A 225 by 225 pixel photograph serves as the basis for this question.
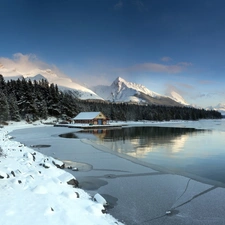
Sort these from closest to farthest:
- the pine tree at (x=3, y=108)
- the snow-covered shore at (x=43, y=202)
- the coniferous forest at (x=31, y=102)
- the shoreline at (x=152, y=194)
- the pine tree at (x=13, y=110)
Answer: the snow-covered shore at (x=43, y=202) < the shoreline at (x=152, y=194) < the pine tree at (x=3, y=108) < the pine tree at (x=13, y=110) < the coniferous forest at (x=31, y=102)

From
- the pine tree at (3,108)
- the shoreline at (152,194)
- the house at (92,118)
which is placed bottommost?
the shoreline at (152,194)

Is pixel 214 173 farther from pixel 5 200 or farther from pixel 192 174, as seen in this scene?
pixel 5 200

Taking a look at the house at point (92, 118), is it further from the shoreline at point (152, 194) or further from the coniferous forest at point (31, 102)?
the shoreline at point (152, 194)

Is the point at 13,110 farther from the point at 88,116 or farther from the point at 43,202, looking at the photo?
the point at 43,202

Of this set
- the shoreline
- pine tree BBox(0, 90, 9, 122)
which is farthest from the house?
the shoreline

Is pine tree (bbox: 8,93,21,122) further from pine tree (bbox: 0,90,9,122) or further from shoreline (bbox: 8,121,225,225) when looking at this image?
shoreline (bbox: 8,121,225,225)

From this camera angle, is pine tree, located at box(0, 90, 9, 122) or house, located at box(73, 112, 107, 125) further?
house, located at box(73, 112, 107, 125)

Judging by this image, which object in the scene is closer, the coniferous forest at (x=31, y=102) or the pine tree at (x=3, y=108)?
the pine tree at (x=3, y=108)

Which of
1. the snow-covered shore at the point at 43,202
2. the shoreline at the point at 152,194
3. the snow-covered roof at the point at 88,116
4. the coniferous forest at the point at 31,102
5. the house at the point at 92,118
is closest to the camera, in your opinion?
the snow-covered shore at the point at 43,202

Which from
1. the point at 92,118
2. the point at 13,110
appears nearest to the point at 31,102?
the point at 13,110

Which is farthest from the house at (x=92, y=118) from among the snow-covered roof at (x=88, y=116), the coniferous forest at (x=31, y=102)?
the coniferous forest at (x=31, y=102)

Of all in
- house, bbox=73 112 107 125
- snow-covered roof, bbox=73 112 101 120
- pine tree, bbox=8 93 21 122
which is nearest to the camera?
pine tree, bbox=8 93 21 122

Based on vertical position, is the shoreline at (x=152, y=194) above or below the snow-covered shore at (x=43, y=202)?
below

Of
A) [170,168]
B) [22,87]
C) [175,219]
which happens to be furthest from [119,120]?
[175,219]
